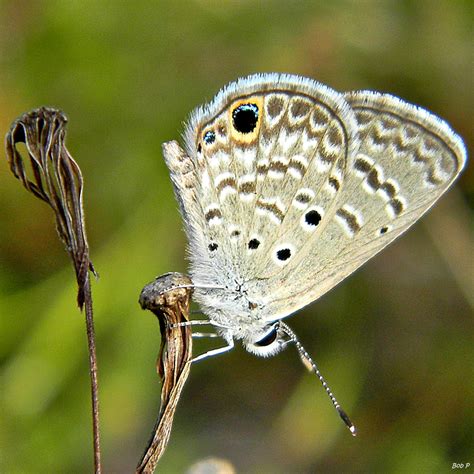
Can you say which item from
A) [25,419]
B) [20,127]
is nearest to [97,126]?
[25,419]

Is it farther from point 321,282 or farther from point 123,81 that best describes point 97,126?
point 321,282

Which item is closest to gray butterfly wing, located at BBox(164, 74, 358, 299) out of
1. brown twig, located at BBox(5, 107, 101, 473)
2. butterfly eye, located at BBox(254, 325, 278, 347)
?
butterfly eye, located at BBox(254, 325, 278, 347)

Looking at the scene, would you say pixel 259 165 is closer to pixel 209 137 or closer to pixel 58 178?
pixel 209 137

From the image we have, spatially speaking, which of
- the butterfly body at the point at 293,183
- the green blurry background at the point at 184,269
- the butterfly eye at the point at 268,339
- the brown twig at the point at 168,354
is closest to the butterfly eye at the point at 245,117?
the butterfly body at the point at 293,183

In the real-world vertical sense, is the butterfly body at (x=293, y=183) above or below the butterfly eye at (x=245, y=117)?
below

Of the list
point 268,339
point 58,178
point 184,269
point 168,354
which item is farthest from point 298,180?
point 184,269

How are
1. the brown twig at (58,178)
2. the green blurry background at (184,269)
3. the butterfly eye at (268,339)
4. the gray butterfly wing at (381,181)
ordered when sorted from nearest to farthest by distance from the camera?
the brown twig at (58,178)
the gray butterfly wing at (381,181)
the butterfly eye at (268,339)
the green blurry background at (184,269)

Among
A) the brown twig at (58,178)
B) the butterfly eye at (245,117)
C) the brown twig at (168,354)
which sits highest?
the butterfly eye at (245,117)

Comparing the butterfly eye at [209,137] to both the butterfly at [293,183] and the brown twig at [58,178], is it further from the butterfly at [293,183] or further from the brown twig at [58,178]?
the brown twig at [58,178]
